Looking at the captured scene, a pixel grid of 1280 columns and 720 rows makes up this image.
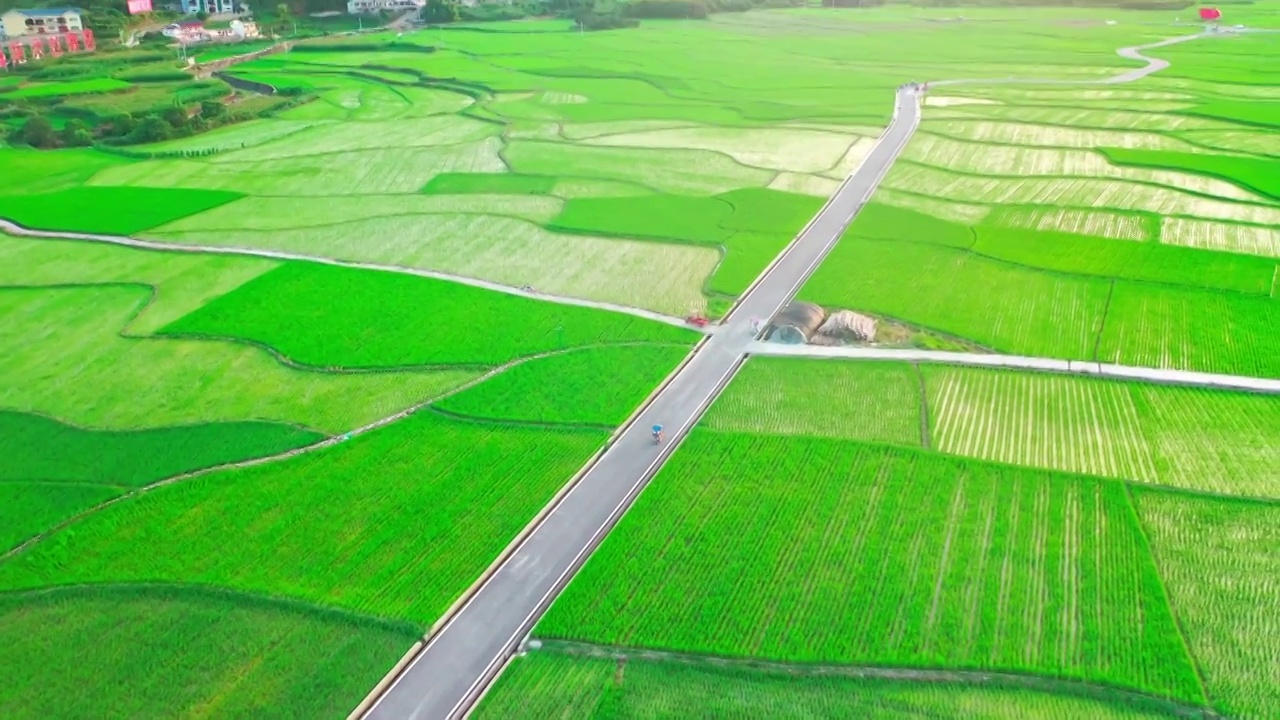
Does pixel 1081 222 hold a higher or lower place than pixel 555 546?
higher

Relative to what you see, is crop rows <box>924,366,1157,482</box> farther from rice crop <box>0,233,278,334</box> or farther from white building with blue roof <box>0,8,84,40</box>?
white building with blue roof <box>0,8,84,40</box>

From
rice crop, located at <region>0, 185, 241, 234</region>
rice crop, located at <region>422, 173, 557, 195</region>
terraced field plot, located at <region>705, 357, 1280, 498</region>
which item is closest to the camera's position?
terraced field plot, located at <region>705, 357, 1280, 498</region>

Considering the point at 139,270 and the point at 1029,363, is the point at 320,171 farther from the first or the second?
the point at 1029,363

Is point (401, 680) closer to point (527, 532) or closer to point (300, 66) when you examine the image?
point (527, 532)

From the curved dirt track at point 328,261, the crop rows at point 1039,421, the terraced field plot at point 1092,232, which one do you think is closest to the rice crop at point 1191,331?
the terraced field plot at point 1092,232

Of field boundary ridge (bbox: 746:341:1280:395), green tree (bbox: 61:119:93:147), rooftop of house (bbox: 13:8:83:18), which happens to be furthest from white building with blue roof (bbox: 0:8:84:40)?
field boundary ridge (bbox: 746:341:1280:395)

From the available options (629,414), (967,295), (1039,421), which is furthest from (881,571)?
(967,295)

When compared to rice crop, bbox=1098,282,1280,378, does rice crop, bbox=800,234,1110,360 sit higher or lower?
higher
